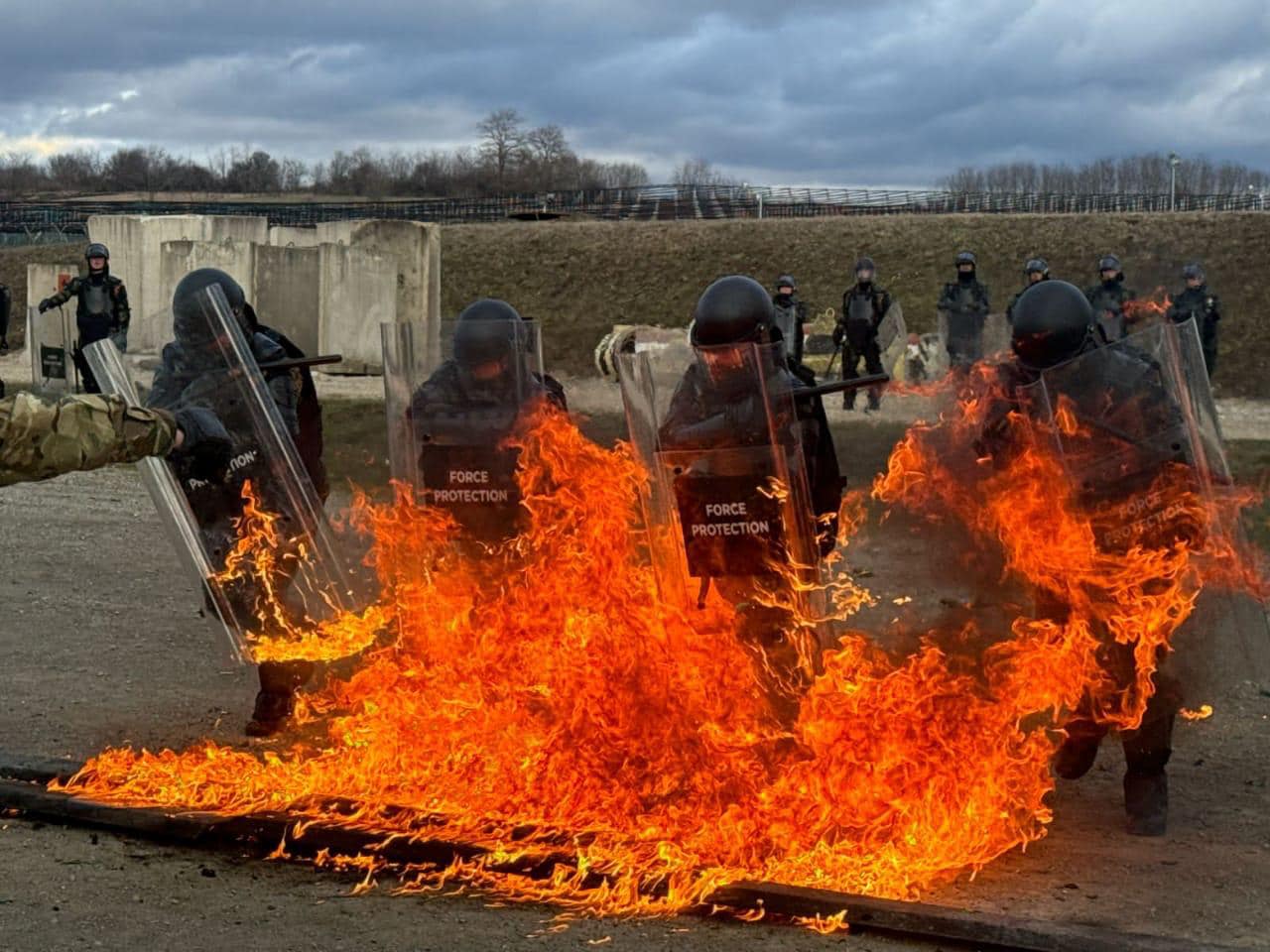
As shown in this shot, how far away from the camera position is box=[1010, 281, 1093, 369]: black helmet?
5895 mm

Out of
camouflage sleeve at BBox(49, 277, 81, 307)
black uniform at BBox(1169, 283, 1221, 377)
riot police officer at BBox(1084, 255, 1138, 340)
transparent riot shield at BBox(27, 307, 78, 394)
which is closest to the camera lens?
riot police officer at BBox(1084, 255, 1138, 340)

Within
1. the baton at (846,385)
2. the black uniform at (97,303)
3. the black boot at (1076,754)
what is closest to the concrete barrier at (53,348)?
the black uniform at (97,303)

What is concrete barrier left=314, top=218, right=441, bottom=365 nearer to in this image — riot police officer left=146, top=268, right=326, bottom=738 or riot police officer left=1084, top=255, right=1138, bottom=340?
riot police officer left=1084, top=255, right=1138, bottom=340

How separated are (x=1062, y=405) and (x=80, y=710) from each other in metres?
4.76

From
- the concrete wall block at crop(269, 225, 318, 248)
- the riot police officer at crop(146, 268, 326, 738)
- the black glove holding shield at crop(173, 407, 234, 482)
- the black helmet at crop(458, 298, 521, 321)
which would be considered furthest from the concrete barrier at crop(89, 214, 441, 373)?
the black glove holding shield at crop(173, 407, 234, 482)

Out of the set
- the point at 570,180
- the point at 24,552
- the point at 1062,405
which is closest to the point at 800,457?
the point at 1062,405

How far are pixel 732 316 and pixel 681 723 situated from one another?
1.65 meters

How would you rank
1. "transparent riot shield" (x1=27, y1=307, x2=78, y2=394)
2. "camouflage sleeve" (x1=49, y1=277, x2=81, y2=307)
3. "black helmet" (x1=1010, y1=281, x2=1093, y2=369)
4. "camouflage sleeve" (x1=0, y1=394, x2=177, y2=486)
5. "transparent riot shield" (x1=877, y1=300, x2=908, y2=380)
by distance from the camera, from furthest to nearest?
"transparent riot shield" (x1=27, y1=307, x2=78, y2=394) → "transparent riot shield" (x1=877, y1=300, x2=908, y2=380) → "camouflage sleeve" (x1=49, y1=277, x2=81, y2=307) → "black helmet" (x1=1010, y1=281, x2=1093, y2=369) → "camouflage sleeve" (x1=0, y1=394, x2=177, y2=486)

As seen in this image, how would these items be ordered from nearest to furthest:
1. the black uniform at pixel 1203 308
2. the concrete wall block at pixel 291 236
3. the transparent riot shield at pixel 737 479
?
the transparent riot shield at pixel 737 479, the black uniform at pixel 1203 308, the concrete wall block at pixel 291 236

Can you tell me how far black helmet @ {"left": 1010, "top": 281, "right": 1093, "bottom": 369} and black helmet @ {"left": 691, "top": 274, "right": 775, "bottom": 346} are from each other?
1.01 metres

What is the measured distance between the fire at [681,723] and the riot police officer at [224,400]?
523 millimetres

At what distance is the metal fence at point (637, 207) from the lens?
4569cm

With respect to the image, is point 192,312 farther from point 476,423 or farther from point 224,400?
point 476,423

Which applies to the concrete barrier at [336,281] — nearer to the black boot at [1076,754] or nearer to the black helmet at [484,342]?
the black helmet at [484,342]
